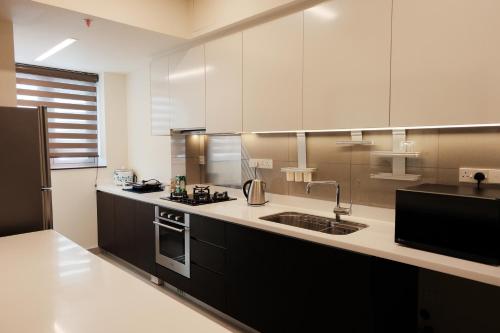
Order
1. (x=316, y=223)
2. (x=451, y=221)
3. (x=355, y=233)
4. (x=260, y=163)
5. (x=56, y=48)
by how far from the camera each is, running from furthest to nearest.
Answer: (x=56, y=48) → (x=260, y=163) → (x=316, y=223) → (x=355, y=233) → (x=451, y=221)

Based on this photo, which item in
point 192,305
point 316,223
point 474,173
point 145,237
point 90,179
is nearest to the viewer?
point 474,173

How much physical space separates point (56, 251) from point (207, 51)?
2.04 meters

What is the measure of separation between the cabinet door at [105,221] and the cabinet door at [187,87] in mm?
1301

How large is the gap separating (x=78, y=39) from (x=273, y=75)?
183 cm

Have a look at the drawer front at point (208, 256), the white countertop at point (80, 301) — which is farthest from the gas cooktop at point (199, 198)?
the white countertop at point (80, 301)

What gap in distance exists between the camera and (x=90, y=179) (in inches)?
165

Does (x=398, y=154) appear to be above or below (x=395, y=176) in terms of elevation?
above

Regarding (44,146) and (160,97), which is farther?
(160,97)

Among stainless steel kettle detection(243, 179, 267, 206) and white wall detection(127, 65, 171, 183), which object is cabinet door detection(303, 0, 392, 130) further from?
white wall detection(127, 65, 171, 183)

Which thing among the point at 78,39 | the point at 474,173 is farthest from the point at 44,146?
the point at 474,173

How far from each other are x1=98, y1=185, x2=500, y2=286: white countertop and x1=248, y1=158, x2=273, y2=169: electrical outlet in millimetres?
277

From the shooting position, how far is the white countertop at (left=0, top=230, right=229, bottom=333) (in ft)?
3.43

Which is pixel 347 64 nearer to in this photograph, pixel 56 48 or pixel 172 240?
pixel 172 240

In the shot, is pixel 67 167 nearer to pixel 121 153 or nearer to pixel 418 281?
pixel 121 153
